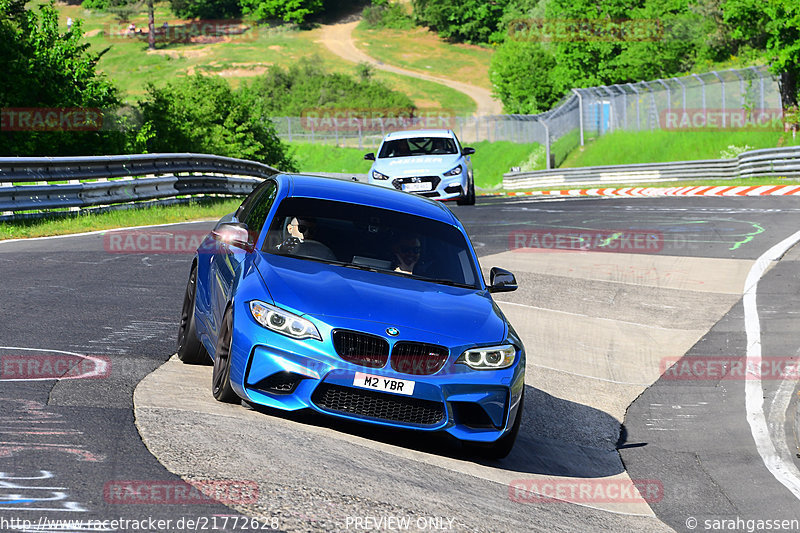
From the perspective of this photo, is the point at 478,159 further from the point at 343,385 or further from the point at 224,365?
the point at 343,385

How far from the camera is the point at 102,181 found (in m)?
20.3

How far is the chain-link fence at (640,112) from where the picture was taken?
147 feet

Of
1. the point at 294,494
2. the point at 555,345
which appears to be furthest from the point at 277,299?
the point at 555,345

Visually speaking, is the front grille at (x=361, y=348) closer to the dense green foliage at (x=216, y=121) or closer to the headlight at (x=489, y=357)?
the headlight at (x=489, y=357)

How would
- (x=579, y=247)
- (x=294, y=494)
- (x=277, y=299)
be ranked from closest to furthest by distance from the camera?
(x=294, y=494)
(x=277, y=299)
(x=579, y=247)

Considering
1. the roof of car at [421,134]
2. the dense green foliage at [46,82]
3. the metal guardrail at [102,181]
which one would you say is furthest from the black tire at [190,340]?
the dense green foliage at [46,82]

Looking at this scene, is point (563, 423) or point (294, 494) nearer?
point (294, 494)

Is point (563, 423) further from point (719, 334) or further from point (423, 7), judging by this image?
point (423, 7)

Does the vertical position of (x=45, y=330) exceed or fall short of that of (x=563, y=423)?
it exceeds it

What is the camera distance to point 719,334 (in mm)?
11703

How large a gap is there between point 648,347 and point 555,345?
983 mm

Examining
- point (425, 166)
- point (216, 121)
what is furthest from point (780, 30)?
point (425, 166)

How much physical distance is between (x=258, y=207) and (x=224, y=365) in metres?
1.92

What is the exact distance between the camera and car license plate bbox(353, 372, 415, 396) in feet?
21.1
